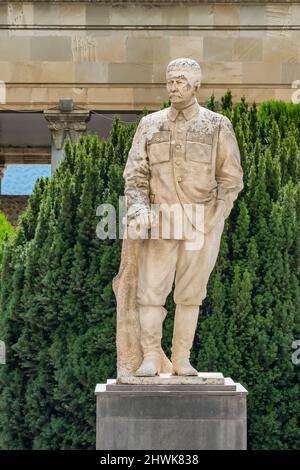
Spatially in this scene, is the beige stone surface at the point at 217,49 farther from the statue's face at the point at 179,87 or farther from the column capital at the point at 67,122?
the statue's face at the point at 179,87

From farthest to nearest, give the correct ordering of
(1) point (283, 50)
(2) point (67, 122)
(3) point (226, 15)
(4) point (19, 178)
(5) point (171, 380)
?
(4) point (19, 178), (3) point (226, 15), (1) point (283, 50), (2) point (67, 122), (5) point (171, 380)

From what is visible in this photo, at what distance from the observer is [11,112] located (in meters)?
22.8

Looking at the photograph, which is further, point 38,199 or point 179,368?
point 38,199

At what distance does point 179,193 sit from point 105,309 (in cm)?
313

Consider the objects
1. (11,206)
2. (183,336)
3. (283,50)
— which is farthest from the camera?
(11,206)

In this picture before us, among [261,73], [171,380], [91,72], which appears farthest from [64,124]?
[171,380]

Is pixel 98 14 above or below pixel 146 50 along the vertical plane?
above

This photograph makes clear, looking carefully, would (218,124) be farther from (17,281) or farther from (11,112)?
(11,112)

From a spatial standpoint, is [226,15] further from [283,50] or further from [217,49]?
[283,50]

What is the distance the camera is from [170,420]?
36.9 ft

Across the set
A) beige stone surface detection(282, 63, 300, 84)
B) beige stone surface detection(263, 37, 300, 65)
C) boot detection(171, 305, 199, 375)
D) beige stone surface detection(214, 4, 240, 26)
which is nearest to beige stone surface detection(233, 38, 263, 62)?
beige stone surface detection(263, 37, 300, 65)
